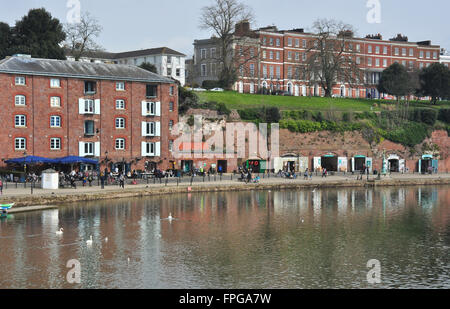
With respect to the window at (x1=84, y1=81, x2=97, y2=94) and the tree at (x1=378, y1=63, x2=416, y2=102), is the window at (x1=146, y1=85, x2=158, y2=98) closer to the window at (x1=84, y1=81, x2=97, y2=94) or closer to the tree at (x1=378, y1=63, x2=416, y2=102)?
the window at (x1=84, y1=81, x2=97, y2=94)

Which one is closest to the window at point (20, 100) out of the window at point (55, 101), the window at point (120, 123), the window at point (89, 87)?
the window at point (55, 101)

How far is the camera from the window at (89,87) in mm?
68688

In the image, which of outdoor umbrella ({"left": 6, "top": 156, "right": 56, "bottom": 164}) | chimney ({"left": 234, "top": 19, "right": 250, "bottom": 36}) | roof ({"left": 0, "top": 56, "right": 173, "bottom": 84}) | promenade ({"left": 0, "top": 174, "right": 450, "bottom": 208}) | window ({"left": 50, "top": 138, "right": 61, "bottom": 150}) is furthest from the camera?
chimney ({"left": 234, "top": 19, "right": 250, "bottom": 36})

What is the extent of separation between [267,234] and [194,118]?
1533 inches

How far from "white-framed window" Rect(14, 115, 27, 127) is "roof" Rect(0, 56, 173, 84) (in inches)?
171

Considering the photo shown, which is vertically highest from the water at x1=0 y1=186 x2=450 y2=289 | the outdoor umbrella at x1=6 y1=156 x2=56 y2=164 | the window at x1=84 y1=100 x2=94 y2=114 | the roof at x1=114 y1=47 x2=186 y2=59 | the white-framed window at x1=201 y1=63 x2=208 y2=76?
the roof at x1=114 y1=47 x2=186 y2=59

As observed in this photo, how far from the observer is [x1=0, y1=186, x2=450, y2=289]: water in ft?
98.1

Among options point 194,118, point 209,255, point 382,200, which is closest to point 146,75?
point 194,118

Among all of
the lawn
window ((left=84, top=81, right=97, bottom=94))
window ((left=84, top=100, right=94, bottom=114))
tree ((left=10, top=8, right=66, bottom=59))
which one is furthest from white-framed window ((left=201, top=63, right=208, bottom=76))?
window ((left=84, top=100, right=94, bottom=114))

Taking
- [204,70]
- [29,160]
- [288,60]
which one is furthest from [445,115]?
[29,160]

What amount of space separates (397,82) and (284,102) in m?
25.7

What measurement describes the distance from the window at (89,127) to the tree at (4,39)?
2046 centimetres

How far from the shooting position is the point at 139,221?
1770 inches
